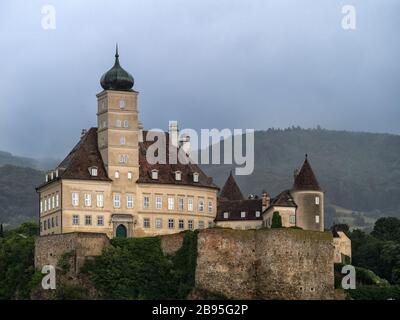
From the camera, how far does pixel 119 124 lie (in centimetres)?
11588

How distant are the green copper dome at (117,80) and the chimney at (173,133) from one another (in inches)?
270

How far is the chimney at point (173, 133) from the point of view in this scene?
120875 millimetres

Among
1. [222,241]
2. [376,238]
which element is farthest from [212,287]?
[376,238]

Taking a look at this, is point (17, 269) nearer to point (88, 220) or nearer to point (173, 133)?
point (88, 220)

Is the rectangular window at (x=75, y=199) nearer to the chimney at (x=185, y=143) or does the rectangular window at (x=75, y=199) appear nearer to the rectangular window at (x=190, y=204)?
the rectangular window at (x=190, y=204)

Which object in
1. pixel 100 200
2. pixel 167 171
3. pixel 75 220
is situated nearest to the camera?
pixel 75 220

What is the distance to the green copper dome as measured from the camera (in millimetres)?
115688

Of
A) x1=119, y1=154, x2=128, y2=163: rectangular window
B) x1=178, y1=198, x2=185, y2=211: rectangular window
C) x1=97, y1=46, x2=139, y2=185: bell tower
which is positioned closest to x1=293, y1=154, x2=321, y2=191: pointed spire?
x1=178, y1=198, x2=185, y2=211: rectangular window

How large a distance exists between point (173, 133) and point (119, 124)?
24.2 feet

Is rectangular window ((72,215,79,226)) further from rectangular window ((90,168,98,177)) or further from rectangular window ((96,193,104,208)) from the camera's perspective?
rectangular window ((90,168,98,177))

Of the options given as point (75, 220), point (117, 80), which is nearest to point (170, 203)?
point (75, 220)

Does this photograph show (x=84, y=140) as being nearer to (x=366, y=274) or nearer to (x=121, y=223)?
(x=121, y=223)

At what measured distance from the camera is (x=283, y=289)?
326 ft
